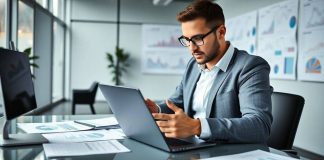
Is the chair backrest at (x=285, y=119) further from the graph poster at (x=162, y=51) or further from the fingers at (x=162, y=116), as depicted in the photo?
the graph poster at (x=162, y=51)

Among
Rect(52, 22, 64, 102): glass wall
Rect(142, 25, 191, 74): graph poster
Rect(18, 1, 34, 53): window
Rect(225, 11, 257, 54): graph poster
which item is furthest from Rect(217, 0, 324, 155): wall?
Rect(52, 22, 64, 102): glass wall

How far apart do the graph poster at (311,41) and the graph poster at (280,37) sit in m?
0.13

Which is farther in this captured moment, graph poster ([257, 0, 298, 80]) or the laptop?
graph poster ([257, 0, 298, 80])

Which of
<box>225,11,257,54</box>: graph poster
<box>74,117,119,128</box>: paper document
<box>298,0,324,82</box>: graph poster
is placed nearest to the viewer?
<box>74,117,119,128</box>: paper document

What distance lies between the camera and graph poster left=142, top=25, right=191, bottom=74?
8.31 m

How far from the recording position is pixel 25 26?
537 cm

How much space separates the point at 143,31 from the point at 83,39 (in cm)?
150

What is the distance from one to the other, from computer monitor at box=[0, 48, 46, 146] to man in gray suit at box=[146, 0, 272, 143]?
1.46 ft

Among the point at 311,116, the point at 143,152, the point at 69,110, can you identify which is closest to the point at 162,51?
the point at 69,110

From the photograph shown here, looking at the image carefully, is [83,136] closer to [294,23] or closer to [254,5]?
[294,23]

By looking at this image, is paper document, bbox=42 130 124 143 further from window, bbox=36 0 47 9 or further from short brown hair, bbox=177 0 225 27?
window, bbox=36 0 47 9

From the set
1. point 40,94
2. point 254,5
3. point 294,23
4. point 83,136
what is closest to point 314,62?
point 294,23

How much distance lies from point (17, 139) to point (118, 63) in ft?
23.3

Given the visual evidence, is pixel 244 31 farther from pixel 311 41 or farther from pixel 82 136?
pixel 82 136
